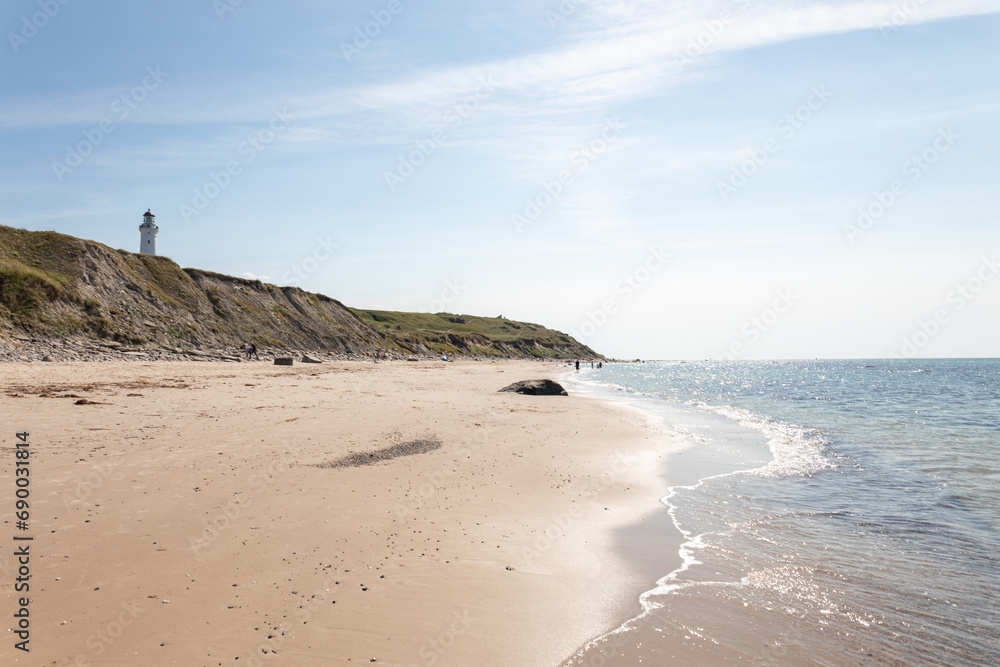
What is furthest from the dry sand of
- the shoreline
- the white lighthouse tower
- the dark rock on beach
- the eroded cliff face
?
the white lighthouse tower

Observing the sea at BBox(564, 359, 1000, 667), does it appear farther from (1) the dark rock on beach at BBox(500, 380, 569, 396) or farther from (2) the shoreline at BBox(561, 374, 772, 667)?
(1) the dark rock on beach at BBox(500, 380, 569, 396)

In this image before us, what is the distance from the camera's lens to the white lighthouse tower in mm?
68125

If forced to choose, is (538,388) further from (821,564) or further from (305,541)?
(305,541)

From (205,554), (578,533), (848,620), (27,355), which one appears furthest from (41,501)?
(27,355)

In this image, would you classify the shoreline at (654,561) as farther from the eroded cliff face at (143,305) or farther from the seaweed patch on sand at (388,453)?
the eroded cliff face at (143,305)

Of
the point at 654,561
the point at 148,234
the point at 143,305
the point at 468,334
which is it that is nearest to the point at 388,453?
the point at 654,561

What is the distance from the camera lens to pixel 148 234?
68.2 m

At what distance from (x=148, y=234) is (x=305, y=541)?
257 feet

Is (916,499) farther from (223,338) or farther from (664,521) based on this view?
(223,338)

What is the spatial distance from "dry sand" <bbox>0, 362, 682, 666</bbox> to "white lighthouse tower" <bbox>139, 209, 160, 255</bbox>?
64.9 meters

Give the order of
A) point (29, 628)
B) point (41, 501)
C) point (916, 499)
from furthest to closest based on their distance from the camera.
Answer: point (916, 499), point (41, 501), point (29, 628)

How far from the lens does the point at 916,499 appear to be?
11.4 m

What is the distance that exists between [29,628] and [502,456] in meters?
9.41

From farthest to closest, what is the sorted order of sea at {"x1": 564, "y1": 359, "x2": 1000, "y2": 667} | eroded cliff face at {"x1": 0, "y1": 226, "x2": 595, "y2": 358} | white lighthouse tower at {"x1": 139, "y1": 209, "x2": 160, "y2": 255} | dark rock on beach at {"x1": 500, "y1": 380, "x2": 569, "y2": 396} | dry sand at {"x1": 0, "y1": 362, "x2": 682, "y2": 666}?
1. white lighthouse tower at {"x1": 139, "y1": 209, "x2": 160, "y2": 255}
2. eroded cliff face at {"x1": 0, "y1": 226, "x2": 595, "y2": 358}
3. dark rock on beach at {"x1": 500, "y1": 380, "x2": 569, "y2": 396}
4. sea at {"x1": 564, "y1": 359, "x2": 1000, "y2": 667}
5. dry sand at {"x1": 0, "y1": 362, "x2": 682, "y2": 666}
